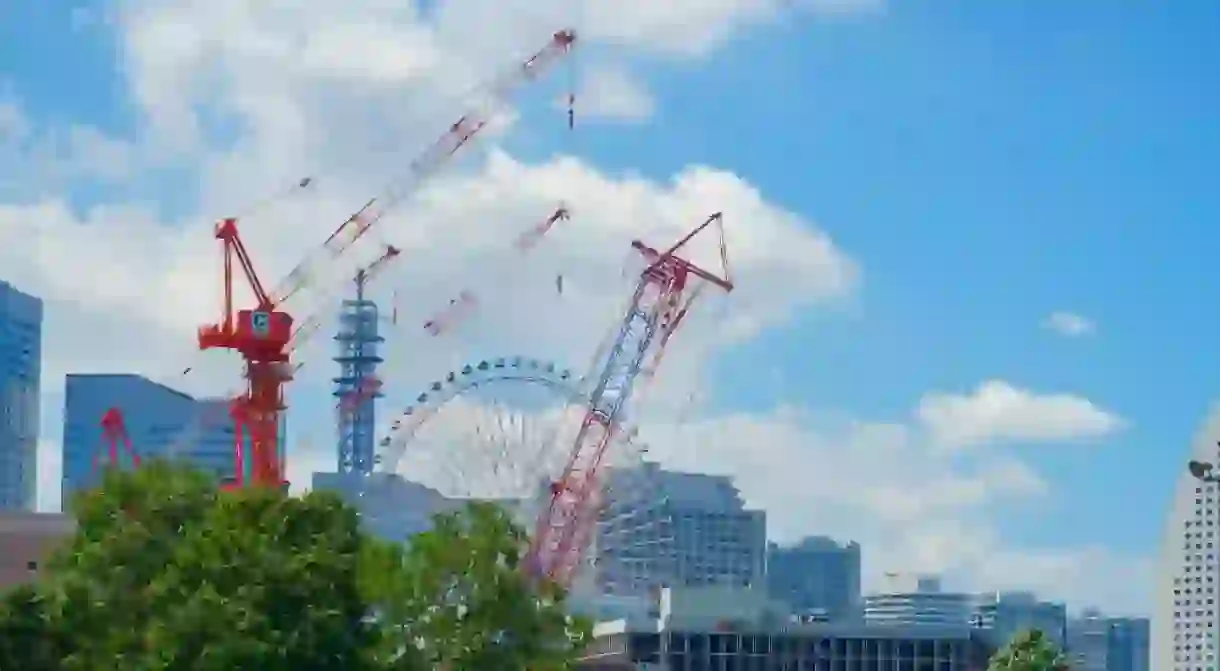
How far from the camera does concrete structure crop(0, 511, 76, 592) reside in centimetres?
16275

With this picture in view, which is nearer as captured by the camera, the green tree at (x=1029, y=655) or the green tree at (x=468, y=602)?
the green tree at (x=468, y=602)

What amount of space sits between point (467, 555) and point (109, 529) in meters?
15.7

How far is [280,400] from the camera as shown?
16625 centimetres

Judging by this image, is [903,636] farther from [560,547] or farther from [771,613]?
[560,547]

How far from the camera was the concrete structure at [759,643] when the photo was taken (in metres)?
176

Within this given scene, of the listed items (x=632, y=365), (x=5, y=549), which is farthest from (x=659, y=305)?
(x=5, y=549)

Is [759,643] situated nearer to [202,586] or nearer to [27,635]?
[202,586]

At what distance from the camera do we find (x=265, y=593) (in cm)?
8456

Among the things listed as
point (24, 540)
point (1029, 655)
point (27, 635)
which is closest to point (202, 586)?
point (27, 635)

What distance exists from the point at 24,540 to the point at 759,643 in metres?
55.0

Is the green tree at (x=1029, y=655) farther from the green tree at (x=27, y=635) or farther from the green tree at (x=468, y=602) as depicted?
the green tree at (x=27, y=635)

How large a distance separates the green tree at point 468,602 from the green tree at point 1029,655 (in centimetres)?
3534

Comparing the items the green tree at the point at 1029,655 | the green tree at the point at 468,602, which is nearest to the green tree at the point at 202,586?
the green tree at the point at 468,602

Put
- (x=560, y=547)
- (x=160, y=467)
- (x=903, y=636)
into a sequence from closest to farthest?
(x=160, y=467)
(x=903, y=636)
(x=560, y=547)
